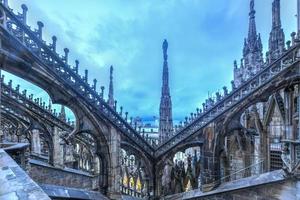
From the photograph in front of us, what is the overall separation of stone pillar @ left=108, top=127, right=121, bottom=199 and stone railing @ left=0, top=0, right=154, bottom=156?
419mm

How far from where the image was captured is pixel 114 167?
34.7 feet

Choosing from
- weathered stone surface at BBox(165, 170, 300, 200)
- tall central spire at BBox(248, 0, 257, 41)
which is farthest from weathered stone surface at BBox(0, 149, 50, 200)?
tall central spire at BBox(248, 0, 257, 41)

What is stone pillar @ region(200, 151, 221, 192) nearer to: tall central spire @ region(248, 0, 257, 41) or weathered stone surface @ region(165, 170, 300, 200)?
weathered stone surface @ region(165, 170, 300, 200)

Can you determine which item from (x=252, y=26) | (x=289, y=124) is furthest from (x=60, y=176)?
(x=252, y=26)

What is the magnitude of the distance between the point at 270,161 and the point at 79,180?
10.5 metres

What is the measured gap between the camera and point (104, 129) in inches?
409

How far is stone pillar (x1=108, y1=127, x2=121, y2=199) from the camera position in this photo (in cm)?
1052

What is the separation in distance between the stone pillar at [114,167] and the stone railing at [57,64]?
0.42 metres

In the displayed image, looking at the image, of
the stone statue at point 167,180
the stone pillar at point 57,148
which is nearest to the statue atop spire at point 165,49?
the stone statue at point 167,180

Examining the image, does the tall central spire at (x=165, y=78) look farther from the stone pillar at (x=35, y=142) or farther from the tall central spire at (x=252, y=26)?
the stone pillar at (x=35, y=142)

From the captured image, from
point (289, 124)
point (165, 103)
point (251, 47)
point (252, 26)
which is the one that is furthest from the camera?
point (165, 103)

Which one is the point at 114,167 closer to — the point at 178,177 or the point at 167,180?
the point at 178,177

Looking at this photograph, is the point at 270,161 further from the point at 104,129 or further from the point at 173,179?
the point at 104,129

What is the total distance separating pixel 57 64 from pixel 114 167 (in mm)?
3990
